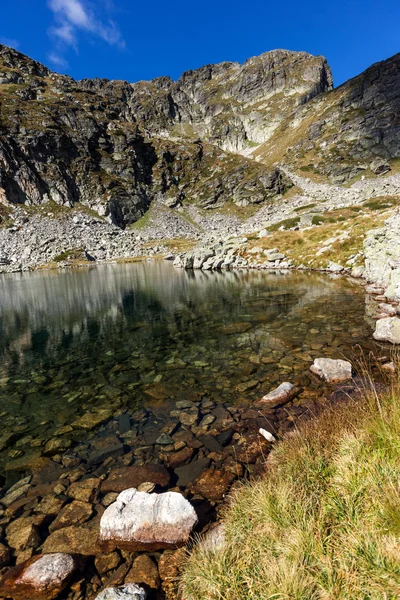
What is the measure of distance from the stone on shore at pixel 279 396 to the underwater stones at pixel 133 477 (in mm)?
4052

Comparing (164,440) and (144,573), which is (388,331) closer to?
(164,440)

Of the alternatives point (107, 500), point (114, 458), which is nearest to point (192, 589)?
point (107, 500)

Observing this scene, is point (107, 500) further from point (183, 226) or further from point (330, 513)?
point (183, 226)

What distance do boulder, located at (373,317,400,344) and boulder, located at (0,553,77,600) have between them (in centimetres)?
1470

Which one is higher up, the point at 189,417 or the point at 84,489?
the point at 84,489

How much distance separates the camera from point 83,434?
9.55m

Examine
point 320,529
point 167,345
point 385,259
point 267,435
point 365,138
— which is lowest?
point 167,345

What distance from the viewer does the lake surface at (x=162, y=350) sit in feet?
37.7

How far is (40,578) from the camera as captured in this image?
4875mm

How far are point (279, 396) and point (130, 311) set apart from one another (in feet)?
67.6

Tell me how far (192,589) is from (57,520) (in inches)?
146

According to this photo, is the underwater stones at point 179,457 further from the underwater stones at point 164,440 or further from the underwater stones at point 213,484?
the underwater stones at point 213,484

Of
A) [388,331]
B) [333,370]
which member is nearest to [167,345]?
[333,370]

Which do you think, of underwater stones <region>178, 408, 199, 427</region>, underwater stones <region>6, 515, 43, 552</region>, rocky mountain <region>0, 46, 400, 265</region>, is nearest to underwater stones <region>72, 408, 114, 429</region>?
underwater stones <region>178, 408, 199, 427</region>
